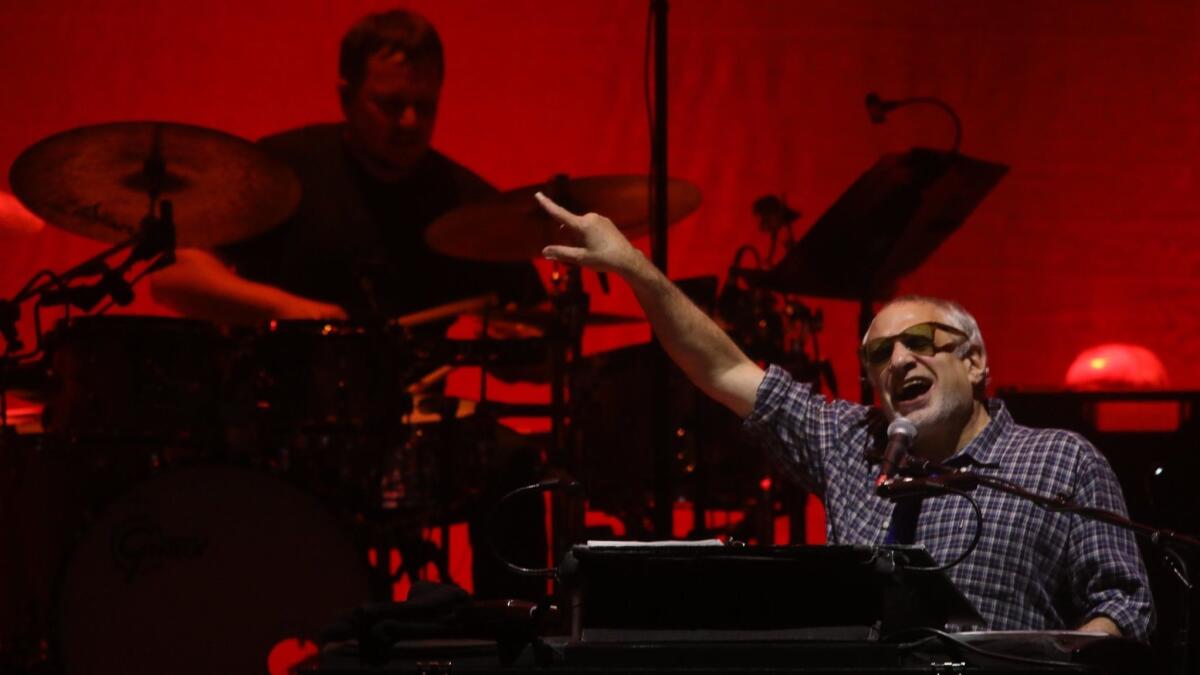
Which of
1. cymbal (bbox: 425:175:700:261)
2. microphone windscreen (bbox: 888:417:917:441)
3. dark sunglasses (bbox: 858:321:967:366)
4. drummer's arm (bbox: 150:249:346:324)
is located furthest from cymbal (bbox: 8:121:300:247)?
microphone windscreen (bbox: 888:417:917:441)

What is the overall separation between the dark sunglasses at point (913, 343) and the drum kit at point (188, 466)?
140 centimetres

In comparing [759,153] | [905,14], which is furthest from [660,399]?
[905,14]

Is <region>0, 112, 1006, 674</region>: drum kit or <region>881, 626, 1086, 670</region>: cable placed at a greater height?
<region>0, 112, 1006, 674</region>: drum kit

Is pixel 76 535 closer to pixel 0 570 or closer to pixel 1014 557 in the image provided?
pixel 0 570

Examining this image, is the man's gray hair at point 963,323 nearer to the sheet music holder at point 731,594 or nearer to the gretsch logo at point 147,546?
the sheet music holder at point 731,594

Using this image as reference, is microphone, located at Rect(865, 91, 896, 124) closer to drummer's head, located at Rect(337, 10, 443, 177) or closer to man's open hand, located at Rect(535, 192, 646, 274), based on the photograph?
drummer's head, located at Rect(337, 10, 443, 177)

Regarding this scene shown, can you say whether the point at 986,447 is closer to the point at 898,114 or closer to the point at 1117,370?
the point at 1117,370

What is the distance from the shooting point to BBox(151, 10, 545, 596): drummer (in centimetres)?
505

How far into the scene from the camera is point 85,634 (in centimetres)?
432

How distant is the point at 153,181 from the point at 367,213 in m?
1.06

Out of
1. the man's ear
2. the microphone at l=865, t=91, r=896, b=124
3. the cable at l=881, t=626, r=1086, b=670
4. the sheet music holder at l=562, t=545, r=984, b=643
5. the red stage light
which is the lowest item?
the cable at l=881, t=626, r=1086, b=670

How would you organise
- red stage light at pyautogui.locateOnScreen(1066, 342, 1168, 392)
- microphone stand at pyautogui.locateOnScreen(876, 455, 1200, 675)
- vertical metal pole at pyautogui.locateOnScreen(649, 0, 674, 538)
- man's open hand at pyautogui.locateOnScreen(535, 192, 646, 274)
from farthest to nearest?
red stage light at pyautogui.locateOnScreen(1066, 342, 1168, 392), vertical metal pole at pyautogui.locateOnScreen(649, 0, 674, 538), man's open hand at pyautogui.locateOnScreen(535, 192, 646, 274), microphone stand at pyautogui.locateOnScreen(876, 455, 1200, 675)

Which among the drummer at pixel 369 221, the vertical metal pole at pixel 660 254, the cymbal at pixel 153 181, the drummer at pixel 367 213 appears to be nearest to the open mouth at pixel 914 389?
the vertical metal pole at pixel 660 254

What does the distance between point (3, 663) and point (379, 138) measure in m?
2.07
